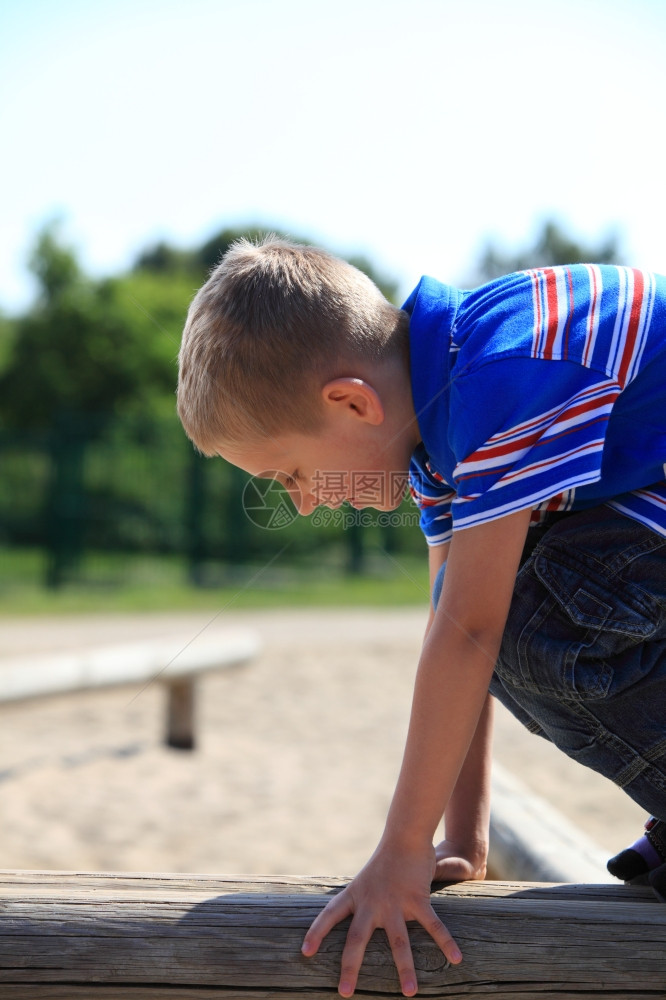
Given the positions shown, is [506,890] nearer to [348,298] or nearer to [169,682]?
[348,298]

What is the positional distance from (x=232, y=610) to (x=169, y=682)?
481cm

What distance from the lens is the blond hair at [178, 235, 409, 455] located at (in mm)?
1328

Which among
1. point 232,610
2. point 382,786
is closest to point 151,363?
point 232,610

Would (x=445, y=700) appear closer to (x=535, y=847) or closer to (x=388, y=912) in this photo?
(x=388, y=912)

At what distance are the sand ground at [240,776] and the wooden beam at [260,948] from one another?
185 centimetres

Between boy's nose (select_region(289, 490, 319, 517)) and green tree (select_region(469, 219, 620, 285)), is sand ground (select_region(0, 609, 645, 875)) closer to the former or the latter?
boy's nose (select_region(289, 490, 319, 517))

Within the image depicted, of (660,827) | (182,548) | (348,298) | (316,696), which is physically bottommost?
(182,548)

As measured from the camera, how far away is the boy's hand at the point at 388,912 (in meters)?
1.09

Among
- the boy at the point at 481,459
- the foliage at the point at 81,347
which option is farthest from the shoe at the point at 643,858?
the foliage at the point at 81,347

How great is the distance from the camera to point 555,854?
2.18 metres

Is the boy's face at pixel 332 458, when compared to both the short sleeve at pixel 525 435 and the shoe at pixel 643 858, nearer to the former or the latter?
the short sleeve at pixel 525 435

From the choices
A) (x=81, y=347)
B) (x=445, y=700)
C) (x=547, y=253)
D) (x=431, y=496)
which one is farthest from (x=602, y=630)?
(x=547, y=253)

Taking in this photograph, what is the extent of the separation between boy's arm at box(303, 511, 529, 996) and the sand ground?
6.18 ft

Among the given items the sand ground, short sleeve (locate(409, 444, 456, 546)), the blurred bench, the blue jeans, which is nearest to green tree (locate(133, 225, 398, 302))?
the sand ground
